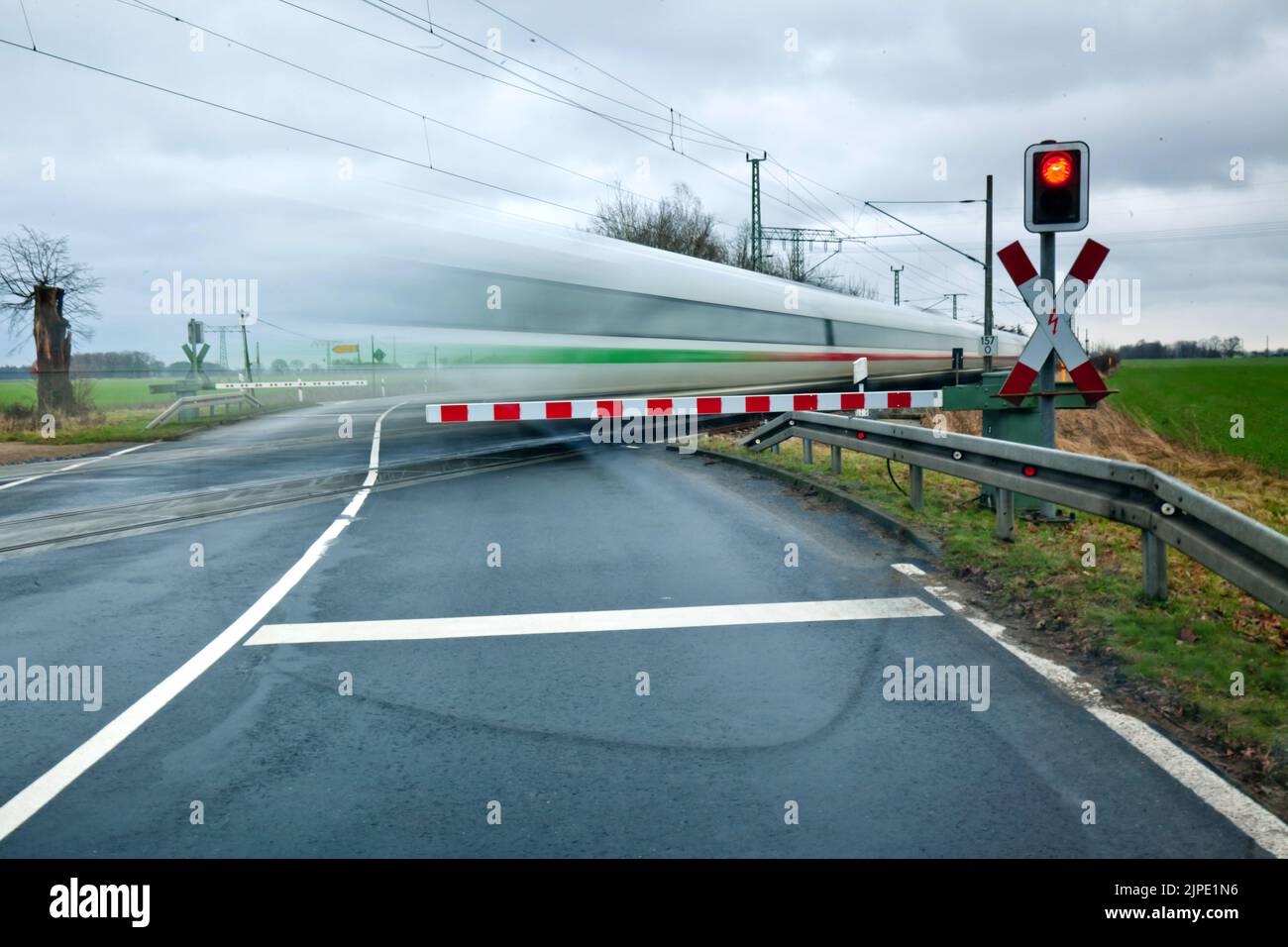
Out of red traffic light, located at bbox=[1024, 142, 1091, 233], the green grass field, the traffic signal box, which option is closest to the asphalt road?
the traffic signal box

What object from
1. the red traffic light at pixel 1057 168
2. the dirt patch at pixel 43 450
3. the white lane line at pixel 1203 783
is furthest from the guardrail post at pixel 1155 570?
the dirt patch at pixel 43 450

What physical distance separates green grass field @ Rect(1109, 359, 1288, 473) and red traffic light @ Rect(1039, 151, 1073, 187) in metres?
16.9

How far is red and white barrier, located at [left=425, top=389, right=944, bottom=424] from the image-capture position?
13.9 meters

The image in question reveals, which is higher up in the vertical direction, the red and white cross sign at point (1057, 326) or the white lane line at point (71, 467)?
the red and white cross sign at point (1057, 326)

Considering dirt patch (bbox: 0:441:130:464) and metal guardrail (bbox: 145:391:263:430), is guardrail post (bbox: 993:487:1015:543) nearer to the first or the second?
dirt patch (bbox: 0:441:130:464)

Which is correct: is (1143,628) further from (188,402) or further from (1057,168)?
(188,402)

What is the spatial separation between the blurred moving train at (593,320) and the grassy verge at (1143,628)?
29.0 feet

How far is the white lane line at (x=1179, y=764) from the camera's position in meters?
3.41

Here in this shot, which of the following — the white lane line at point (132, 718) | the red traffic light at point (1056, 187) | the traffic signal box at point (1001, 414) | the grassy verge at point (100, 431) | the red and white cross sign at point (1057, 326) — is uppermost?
the red traffic light at point (1056, 187)

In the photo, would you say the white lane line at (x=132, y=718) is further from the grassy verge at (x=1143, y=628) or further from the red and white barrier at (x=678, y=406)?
the red and white barrier at (x=678, y=406)

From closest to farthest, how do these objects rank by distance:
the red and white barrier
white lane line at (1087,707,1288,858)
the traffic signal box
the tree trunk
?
white lane line at (1087,707,1288,858) → the traffic signal box → the red and white barrier → the tree trunk

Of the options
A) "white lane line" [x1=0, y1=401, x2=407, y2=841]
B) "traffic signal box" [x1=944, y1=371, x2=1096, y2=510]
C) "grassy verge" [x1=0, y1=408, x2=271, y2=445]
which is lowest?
"white lane line" [x1=0, y1=401, x2=407, y2=841]

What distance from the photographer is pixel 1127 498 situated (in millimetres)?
6324

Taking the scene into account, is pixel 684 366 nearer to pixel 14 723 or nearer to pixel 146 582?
pixel 146 582
